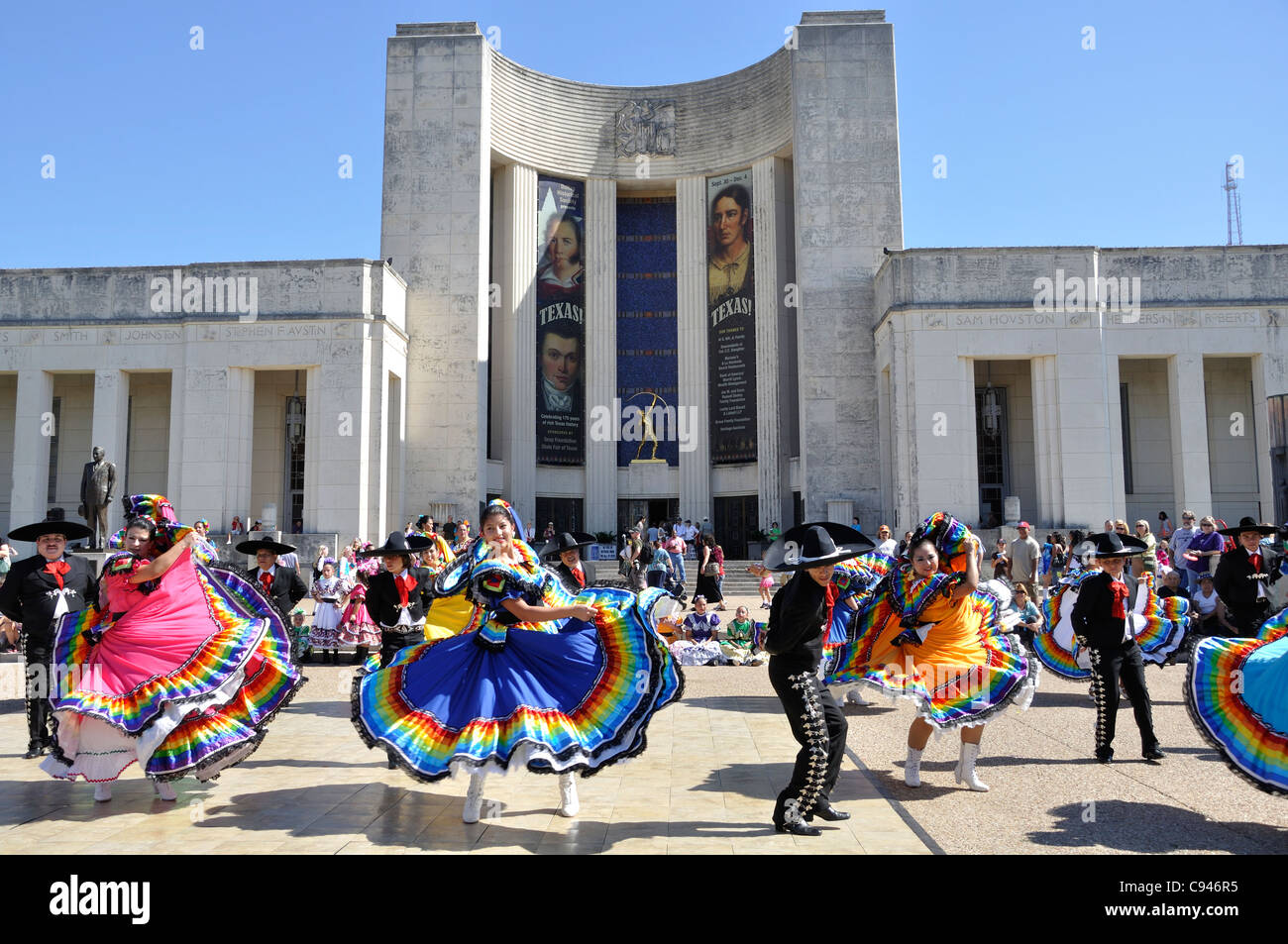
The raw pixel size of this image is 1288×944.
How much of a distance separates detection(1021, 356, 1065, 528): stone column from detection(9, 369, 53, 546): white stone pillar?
28669 millimetres

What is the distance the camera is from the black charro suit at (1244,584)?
9.86 meters

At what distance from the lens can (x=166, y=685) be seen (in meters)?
5.54

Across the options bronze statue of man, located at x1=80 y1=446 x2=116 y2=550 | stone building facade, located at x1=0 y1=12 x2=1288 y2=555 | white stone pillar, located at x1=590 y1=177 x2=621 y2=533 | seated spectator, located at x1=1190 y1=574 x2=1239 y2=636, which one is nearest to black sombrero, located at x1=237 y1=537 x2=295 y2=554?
seated spectator, located at x1=1190 y1=574 x2=1239 y2=636

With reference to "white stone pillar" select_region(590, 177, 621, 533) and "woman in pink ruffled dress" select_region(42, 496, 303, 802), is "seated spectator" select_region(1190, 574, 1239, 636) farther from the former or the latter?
"white stone pillar" select_region(590, 177, 621, 533)

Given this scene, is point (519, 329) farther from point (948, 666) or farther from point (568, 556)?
point (948, 666)

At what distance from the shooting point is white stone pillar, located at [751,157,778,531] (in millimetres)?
31328

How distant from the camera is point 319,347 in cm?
2544

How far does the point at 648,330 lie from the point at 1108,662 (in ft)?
92.7

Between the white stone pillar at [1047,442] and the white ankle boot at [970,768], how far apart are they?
20.7 metres

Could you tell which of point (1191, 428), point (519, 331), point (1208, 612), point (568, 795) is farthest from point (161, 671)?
point (519, 331)

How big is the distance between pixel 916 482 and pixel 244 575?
21254 mm

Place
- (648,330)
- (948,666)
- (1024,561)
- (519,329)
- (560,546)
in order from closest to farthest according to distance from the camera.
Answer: (948,666)
(560,546)
(1024,561)
(519,329)
(648,330)
